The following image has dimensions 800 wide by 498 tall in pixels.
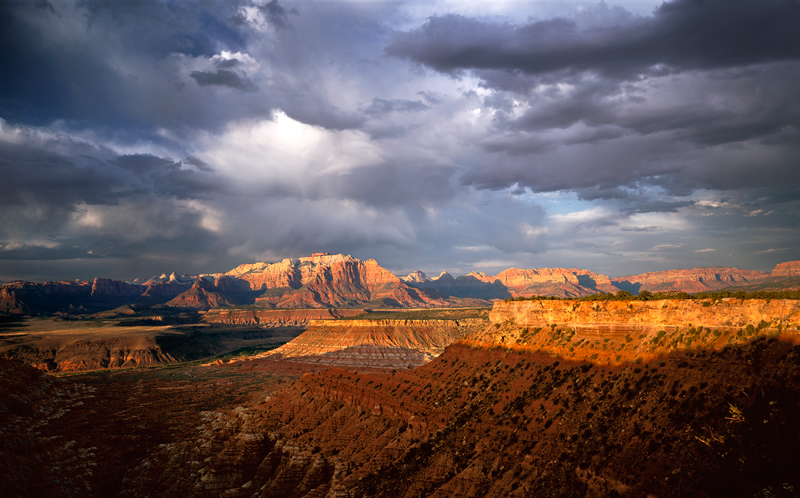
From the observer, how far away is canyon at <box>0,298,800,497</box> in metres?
23.1

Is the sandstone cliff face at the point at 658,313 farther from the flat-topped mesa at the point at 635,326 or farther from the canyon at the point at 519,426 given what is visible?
the canyon at the point at 519,426

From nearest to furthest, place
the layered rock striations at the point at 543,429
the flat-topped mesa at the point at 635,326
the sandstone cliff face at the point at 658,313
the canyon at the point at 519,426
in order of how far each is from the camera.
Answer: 1. the layered rock striations at the point at 543,429
2. the canyon at the point at 519,426
3. the sandstone cliff face at the point at 658,313
4. the flat-topped mesa at the point at 635,326

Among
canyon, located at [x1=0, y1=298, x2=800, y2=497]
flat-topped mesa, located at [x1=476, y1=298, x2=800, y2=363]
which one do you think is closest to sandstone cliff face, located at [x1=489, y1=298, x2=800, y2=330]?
flat-topped mesa, located at [x1=476, y1=298, x2=800, y2=363]

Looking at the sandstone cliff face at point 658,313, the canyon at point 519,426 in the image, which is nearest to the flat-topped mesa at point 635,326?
the sandstone cliff face at point 658,313

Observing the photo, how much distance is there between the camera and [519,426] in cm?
3356

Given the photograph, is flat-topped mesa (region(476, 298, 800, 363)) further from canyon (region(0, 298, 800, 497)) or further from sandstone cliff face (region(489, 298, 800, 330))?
canyon (region(0, 298, 800, 497))

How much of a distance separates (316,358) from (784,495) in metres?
179

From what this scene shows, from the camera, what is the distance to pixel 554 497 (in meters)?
25.2

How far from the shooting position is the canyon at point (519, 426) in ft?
75.7

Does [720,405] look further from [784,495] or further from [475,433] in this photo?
[475,433]

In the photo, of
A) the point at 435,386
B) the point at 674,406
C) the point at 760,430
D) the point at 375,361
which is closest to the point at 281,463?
the point at 435,386

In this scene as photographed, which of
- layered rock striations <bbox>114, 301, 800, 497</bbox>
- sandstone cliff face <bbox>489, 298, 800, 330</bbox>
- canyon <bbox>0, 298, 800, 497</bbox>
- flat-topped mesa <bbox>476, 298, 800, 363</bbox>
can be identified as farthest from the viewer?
flat-topped mesa <bbox>476, 298, 800, 363</bbox>

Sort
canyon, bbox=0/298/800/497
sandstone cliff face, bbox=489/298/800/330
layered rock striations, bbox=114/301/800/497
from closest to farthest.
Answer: layered rock striations, bbox=114/301/800/497 < canyon, bbox=0/298/800/497 < sandstone cliff face, bbox=489/298/800/330

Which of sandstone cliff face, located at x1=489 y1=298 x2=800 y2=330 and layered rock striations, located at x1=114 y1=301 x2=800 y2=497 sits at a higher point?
sandstone cliff face, located at x1=489 y1=298 x2=800 y2=330
